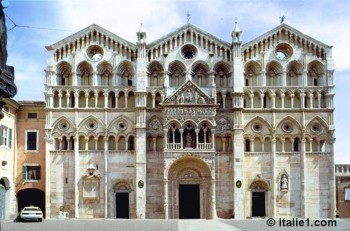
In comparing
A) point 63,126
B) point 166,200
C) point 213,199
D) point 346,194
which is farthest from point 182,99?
point 346,194

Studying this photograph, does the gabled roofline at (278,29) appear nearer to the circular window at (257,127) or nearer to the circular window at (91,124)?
the circular window at (257,127)

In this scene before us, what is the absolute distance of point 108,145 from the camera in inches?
2311

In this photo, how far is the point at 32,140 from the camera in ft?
195

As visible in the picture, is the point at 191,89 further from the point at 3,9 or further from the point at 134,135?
the point at 3,9

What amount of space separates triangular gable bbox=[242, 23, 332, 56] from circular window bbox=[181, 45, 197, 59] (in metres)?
5.04

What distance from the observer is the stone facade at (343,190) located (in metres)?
66.5

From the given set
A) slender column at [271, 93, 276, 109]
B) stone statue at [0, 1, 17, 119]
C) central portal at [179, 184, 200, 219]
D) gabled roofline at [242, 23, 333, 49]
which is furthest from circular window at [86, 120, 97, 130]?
stone statue at [0, 1, 17, 119]

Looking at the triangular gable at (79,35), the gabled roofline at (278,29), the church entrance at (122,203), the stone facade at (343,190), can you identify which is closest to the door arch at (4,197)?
the church entrance at (122,203)

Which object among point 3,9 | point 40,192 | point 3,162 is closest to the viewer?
point 3,9

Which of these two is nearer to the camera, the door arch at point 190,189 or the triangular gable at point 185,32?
the door arch at point 190,189

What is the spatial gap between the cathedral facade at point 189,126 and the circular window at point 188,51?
0.48 ft

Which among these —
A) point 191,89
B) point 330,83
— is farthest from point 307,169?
point 191,89

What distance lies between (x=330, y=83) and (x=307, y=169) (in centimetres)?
882

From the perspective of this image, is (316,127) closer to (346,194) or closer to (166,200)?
(346,194)
